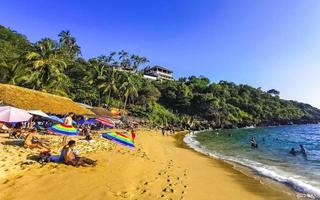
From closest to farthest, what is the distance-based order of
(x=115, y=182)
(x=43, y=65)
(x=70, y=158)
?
1. (x=115, y=182)
2. (x=70, y=158)
3. (x=43, y=65)

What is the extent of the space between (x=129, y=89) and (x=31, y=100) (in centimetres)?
3804

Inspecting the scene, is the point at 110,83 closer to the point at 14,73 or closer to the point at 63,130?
the point at 14,73

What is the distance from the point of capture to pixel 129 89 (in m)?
60.1

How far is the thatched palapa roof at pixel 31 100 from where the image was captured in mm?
21109

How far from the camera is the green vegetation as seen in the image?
3866 cm

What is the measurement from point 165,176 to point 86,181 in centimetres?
384

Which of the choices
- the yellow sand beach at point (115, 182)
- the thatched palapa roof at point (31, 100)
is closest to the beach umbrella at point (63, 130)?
the yellow sand beach at point (115, 182)

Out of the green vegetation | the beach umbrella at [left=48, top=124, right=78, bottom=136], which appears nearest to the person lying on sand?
the beach umbrella at [left=48, top=124, right=78, bottom=136]

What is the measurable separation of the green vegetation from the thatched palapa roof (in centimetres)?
1403

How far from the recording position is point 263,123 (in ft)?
341

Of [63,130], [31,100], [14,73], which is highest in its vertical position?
[14,73]

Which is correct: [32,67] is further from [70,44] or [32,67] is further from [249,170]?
[70,44]

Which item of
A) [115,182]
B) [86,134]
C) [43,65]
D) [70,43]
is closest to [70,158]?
[115,182]

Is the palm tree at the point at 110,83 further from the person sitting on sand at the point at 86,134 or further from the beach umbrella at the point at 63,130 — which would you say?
the beach umbrella at the point at 63,130
